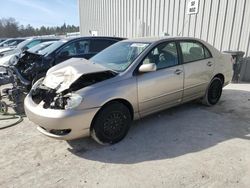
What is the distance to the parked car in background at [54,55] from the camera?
17.2 ft

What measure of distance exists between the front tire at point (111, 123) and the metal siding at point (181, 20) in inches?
221

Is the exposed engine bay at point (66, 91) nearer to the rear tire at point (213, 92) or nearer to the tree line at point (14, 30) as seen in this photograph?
the rear tire at point (213, 92)

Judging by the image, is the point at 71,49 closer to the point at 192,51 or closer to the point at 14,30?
the point at 192,51

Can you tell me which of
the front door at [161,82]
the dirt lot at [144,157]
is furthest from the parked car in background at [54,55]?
the front door at [161,82]

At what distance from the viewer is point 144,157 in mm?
3020

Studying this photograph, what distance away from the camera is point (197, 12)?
26.6 feet

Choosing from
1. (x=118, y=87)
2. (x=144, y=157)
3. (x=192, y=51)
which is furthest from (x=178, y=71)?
(x=144, y=157)

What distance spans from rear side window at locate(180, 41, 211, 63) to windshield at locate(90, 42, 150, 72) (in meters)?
0.86

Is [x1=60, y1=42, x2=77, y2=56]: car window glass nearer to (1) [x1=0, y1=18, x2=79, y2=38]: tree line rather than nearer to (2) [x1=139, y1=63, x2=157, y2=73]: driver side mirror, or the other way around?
(2) [x1=139, y1=63, x2=157, y2=73]: driver side mirror

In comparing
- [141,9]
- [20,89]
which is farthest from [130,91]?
[141,9]

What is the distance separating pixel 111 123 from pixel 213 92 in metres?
2.70

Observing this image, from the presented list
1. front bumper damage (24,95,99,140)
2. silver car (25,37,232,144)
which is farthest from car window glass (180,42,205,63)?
front bumper damage (24,95,99,140)

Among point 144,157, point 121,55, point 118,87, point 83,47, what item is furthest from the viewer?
point 83,47

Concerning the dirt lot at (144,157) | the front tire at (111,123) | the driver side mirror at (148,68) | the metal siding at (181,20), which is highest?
the metal siding at (181,20)
